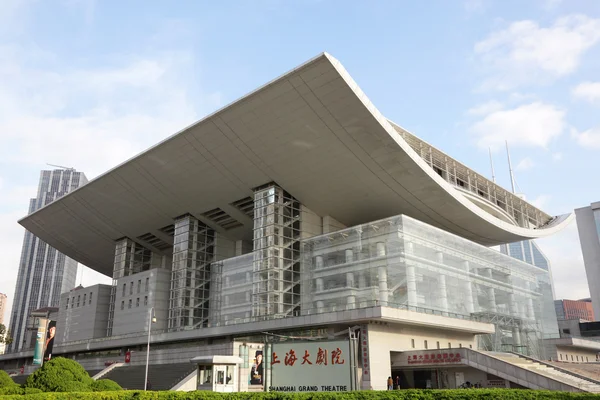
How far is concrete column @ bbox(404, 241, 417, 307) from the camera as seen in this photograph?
2906 centimetres

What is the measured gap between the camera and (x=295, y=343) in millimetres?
15789

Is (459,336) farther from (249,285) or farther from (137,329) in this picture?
(137,329)

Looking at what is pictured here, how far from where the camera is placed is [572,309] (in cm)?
15025

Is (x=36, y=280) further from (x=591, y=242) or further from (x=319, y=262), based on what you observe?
(x=591, y=242)

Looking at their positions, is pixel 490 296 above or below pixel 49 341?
above

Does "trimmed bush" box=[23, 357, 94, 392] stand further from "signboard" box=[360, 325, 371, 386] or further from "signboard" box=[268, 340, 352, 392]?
"signboard" box=[360, 325, 371, 386]

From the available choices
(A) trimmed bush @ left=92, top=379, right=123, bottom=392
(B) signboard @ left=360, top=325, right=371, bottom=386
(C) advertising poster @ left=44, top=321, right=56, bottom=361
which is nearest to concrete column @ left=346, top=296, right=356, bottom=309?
(B) signboard @ left=360, top=325, right=371, bottom=386

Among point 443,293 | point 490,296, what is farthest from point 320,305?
point 490,296

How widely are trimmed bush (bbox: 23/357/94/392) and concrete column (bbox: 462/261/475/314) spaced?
24.9 meters

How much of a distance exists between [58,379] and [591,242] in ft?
273

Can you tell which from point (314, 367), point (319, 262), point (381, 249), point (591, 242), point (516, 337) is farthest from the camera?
point (591, 242)

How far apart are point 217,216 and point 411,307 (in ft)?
63.1

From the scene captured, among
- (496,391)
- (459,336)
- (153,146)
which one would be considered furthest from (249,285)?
(496,391)

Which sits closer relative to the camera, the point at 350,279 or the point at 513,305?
the point at 350,279
